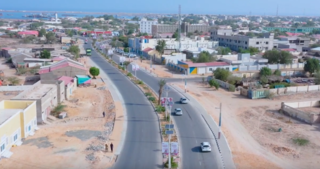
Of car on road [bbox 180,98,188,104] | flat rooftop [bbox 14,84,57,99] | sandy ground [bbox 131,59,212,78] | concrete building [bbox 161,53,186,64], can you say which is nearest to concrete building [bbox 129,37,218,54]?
concrete building [bbox 161,53,186,64]

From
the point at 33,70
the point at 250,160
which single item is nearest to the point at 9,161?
the point at 250,160

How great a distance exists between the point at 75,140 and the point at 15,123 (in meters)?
3.21

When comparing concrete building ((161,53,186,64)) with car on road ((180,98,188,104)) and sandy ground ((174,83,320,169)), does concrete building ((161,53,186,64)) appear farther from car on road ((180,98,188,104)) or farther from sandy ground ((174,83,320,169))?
Answer: car on road ((180,98,188,104))

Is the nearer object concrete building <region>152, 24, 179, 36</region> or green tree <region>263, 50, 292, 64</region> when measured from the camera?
green tree <region>263, 50, 292, 64</region>

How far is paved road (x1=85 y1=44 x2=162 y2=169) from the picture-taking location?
54.1 ft

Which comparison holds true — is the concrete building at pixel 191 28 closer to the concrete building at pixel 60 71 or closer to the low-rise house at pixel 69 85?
the concrete building at pixel 60 71

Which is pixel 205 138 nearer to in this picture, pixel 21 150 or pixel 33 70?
pixel 21 150

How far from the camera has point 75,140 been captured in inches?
761

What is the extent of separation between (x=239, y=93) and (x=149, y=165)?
18010 millimetres

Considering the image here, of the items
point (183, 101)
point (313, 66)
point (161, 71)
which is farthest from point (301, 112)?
point (161, 71)

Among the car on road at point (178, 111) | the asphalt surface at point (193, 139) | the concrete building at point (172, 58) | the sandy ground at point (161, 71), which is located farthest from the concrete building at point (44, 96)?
the concrete building at point (172, 58)

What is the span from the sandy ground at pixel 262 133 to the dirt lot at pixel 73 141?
6734 mm

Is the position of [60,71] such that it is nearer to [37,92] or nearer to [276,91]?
[37,92]

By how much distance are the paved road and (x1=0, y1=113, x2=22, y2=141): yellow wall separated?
224 inches
